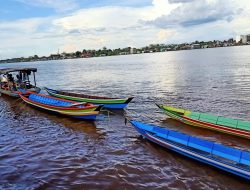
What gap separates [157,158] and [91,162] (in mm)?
3832

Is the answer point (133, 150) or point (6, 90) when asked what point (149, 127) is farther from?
point (6, 90)

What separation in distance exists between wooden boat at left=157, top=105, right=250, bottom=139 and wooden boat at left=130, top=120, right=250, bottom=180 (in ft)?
15.6

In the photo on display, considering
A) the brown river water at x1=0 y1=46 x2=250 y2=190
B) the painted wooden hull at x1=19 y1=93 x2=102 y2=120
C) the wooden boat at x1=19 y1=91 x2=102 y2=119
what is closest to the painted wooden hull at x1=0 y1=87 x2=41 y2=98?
the wooden boat at x1=19 y1=91 x2=102 y2=119

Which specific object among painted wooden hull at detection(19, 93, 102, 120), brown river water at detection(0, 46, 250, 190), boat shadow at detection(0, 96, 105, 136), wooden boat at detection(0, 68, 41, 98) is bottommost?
brown river water at detection(0, 46, 250, 190)

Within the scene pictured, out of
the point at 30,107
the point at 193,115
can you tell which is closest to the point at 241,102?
the point at 193,115

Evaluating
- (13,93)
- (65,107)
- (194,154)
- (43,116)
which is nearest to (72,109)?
(65,107)

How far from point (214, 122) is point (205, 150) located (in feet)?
19.3

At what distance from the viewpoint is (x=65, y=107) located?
81.5 ft

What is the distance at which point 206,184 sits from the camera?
13.2 m

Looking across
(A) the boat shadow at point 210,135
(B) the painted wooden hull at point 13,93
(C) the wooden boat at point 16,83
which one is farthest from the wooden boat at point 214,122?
(C) the wooden boat at point 16,83

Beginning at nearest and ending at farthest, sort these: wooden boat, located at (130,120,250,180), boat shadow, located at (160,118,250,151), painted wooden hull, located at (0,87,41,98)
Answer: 1. wooden boat, located at (130,120,250,180)
2. boat shadow, located at (160,118,250,151)
3. painted wooden hull, located at (0,87,41,98)

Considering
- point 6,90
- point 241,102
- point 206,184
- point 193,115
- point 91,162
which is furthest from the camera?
point 6,90

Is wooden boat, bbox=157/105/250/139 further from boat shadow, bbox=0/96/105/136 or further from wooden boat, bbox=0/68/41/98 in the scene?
wooden boat, bbox=0/68/41/98

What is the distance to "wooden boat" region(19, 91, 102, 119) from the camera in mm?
23156
